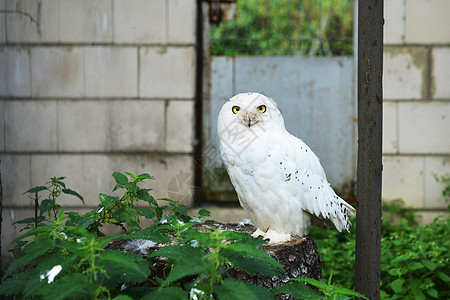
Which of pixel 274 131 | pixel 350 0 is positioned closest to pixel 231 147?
pixel 274 131

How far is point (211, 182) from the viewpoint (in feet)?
14.9

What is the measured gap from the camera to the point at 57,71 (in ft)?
13.7

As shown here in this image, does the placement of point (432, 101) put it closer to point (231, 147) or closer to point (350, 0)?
point (350, 0)

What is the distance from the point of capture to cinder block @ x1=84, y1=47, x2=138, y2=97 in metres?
4.18

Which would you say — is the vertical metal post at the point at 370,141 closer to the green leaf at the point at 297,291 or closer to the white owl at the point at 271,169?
the white owl at the point at 271,169

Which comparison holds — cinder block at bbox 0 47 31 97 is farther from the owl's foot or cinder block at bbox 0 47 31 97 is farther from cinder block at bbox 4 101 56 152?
the owl's foot

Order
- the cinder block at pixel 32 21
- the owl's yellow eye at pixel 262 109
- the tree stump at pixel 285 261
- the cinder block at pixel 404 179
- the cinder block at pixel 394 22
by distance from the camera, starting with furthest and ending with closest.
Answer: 1. the cinder block at pixel 404 179
2. the cinder block at pixel 394 22
3. the cinder block at pixel 32 21
4. the owl's yellow eye at pixel 262 109
5. the tree stump at pixel 285 261

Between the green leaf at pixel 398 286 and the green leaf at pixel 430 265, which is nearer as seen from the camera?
the green leaf at pixel 398 286

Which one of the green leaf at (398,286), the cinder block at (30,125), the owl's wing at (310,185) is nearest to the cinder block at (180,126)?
the cinder block at (30,125)

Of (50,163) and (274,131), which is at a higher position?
(274,131)

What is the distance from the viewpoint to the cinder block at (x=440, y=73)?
4.30 meters

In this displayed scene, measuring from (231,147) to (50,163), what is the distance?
7.43ft

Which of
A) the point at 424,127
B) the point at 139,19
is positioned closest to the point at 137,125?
the point at 139,19

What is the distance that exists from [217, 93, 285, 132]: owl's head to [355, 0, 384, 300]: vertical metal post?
432mm
